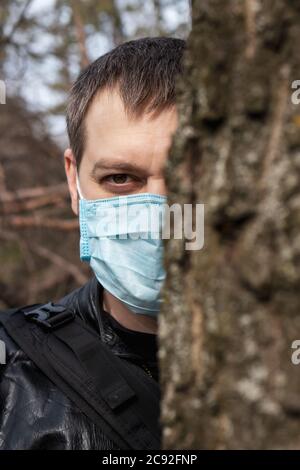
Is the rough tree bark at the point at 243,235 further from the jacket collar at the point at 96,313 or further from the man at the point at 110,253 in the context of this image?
the jacket collar at the point at 96,313

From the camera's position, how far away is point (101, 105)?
2262mm

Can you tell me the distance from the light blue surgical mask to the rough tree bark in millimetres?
979

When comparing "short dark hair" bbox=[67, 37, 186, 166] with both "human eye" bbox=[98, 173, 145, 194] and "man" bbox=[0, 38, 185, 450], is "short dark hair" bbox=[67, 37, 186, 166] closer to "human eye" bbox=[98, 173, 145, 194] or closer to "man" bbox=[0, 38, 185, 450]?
"man" bbox=[0, 38, 185, 450]

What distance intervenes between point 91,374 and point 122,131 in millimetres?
836

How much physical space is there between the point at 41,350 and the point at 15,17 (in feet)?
20.4

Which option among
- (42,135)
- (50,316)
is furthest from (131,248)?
(42,135)

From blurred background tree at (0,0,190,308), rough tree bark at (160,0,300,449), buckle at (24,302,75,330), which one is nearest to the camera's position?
rough tree bark at (160,0,300,449)

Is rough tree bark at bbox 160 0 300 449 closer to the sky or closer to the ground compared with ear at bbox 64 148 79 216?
closer to the sky

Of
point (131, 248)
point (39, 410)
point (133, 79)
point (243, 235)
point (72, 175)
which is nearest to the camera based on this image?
point (243, 235)

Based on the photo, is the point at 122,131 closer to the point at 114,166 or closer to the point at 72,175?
the point at 114,166

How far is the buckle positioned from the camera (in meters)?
2.00

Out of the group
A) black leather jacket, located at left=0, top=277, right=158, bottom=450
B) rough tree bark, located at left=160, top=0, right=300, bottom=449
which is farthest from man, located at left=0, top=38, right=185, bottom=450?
rough tree bark, located at left=160, top=0, right=300, bottom=449

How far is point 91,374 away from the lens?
1837mm
